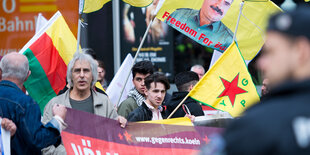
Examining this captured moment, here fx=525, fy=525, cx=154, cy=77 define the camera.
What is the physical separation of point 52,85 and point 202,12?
207 cm

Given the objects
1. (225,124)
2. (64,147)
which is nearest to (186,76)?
(225,124)

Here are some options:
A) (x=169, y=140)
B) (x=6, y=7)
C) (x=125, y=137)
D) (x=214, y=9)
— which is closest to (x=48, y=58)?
(x=125, y=137)

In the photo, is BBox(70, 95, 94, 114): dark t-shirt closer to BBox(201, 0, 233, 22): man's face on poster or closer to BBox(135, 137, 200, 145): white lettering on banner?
BBox(135, 137, 200, 145): white lettering on banner

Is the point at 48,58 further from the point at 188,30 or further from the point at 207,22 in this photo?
the point at 207,22

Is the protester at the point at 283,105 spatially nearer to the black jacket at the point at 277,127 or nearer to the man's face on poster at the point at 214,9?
the black jacket at the point at 277,127

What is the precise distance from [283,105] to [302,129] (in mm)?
94

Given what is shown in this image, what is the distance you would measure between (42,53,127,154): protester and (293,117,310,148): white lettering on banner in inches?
122

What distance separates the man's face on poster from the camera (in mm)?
6547

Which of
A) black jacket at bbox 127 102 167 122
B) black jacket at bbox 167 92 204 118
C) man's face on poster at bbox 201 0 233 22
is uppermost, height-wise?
man's face on poster at bbox 201 0 233 22

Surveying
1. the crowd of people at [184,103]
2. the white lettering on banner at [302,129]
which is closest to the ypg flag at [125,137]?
the crowd of people at [184,103]

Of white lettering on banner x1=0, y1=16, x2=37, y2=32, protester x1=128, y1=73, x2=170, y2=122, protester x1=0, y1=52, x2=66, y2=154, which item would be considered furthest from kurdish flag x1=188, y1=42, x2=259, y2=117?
white lettering on banner x1=0, y1=16, x2=37, y2=32

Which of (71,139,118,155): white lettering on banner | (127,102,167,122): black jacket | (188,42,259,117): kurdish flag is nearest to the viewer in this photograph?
(71,139,118,155): white lettering on banner

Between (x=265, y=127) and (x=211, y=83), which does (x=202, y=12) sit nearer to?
(x=211, y=83)

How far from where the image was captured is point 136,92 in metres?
5.87
